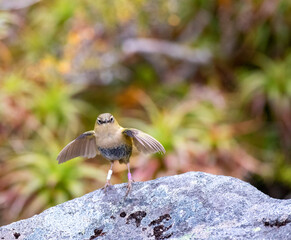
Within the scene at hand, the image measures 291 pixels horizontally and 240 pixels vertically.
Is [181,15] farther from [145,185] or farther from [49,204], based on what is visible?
[145,185]

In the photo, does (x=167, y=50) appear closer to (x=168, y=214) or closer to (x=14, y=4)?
(x=14, y=4)

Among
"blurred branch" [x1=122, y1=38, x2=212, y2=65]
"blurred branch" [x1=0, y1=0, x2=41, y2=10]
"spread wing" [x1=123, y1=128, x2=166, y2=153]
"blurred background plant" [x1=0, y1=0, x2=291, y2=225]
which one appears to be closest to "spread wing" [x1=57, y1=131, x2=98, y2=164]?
"spread wing" [x1=123, y1=128, x2=166, y2=153]

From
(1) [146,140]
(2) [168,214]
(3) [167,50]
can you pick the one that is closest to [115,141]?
(1) [146,140]

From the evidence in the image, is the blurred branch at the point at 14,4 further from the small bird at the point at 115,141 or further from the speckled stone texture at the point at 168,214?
the speckled stone texture at the point at 168,214

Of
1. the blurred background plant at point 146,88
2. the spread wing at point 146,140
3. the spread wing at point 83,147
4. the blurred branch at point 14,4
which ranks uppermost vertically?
the blurred branch at point 14,4

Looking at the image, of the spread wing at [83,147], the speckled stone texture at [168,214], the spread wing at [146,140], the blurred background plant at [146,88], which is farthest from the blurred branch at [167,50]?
the speckled stone texture at [168,214]

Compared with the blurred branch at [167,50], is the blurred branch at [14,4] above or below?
above
